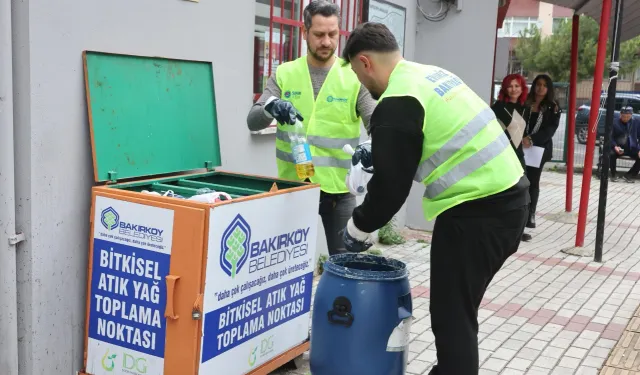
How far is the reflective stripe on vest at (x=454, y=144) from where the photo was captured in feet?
8.59

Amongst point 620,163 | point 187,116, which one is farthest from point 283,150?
point 620,163

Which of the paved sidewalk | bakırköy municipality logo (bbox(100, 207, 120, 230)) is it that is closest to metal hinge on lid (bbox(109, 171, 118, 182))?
bakırköy municipality logo (bbox(100, 207, 120, 230))


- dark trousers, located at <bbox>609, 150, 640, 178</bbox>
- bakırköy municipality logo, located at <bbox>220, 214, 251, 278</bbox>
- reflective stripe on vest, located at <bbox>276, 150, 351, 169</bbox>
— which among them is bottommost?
dark trousers, located at <bbox>609, 150, 640, 178</bbox>

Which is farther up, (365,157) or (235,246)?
(365,157)

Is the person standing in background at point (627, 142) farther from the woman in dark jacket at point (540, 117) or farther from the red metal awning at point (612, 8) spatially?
the woman in dark jacket at point (540, 117)

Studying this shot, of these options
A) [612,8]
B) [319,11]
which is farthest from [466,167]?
[612,8]

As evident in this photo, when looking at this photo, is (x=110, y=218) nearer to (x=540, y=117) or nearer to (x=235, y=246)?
(x=235, y=246)

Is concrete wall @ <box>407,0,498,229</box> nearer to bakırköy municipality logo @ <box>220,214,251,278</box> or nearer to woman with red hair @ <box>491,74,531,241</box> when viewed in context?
woman with red hair @ <box>491,74,531,241</box>

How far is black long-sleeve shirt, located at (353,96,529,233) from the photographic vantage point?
2.52 metres

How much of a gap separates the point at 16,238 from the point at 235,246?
34.2 inches

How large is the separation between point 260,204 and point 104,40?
3.33ft

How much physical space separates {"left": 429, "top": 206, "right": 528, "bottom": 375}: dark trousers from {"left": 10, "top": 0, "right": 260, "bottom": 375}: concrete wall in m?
1.55

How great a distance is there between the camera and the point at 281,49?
5.11 m

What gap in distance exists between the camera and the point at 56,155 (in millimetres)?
2910
